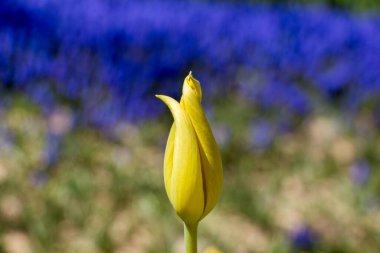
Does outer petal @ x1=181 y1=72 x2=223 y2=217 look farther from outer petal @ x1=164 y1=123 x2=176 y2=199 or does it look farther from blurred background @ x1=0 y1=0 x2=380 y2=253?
blurred background @ x1=0 y1=0 x2=380 y2=253

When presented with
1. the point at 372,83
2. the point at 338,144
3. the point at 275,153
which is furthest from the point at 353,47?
the point at 275,153

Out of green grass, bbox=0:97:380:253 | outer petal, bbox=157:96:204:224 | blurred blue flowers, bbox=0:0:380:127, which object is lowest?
outer petal, bbox=157:96:204:224

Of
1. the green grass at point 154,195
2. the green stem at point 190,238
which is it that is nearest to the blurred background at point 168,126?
the green grass at point 154,195

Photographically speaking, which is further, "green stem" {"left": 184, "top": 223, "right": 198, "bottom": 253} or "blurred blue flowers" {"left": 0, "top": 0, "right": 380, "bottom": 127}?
"blurred blue flowers" {"left": 0, "top": 0, "right": 380, "bottom": 127}

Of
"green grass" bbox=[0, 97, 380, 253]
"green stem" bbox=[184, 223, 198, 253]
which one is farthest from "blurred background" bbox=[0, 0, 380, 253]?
"green stem" bbox=[184, 223, 198, 253]

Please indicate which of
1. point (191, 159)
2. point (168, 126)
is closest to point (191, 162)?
point (191, 159)

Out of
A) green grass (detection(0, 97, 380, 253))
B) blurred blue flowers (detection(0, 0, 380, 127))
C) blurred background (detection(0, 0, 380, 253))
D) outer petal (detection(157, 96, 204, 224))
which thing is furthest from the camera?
blurred blue flowers (detection(0, 0, 380, 127))

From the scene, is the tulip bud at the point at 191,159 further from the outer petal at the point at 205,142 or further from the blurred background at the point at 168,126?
the blurred background at the point at 168,126

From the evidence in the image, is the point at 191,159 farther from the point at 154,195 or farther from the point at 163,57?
the point at 163,57
